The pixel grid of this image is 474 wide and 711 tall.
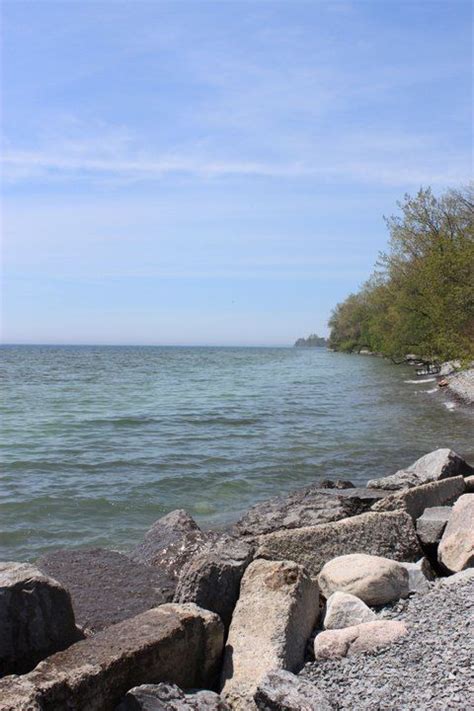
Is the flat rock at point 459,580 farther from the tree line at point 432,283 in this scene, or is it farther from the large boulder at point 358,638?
the tree line at point 432,283

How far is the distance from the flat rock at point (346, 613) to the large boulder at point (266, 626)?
0.14m

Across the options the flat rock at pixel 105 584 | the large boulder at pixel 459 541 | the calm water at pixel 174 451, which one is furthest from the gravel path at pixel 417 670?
the calm water at pixel 174 451

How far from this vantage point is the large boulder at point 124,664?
3900 mm

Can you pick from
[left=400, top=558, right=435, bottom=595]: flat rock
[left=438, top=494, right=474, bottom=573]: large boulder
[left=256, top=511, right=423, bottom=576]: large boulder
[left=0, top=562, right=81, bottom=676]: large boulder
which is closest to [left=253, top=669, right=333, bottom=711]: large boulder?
[left=0, top=562, right=81, bottom=676]: large boulder

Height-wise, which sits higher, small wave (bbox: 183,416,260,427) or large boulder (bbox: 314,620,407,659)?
large boulder (bbox: 314,620,407,659)

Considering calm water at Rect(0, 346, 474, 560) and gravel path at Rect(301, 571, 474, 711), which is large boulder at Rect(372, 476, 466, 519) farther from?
calm water at Rect(0, 346, 474, 560)

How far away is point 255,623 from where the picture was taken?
5277mm

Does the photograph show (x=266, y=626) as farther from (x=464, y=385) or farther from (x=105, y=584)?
(x=464, y=385)

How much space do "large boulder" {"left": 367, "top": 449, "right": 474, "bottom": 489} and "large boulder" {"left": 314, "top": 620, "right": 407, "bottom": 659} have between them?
16.6 feet

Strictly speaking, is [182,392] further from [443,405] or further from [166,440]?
[166,440]

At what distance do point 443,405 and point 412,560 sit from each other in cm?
2052

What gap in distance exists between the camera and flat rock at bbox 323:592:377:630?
5.46m

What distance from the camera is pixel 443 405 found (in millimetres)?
26578

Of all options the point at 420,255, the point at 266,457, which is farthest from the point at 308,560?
the point at 420,255
